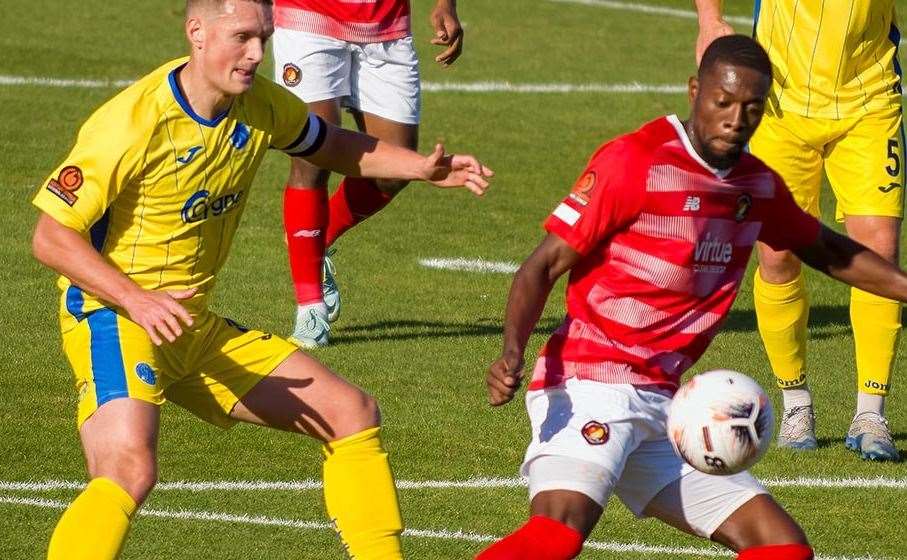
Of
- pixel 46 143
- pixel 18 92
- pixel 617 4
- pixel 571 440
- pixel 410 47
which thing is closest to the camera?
pixel 571 440

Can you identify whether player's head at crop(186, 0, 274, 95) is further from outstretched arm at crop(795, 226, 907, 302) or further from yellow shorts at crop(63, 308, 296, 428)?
outstretched arm at crop(795, 226, 907, 302)

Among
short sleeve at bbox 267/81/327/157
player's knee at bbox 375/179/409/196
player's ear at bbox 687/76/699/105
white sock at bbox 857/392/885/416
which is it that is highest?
player's ear at bbox 687/76/699/105

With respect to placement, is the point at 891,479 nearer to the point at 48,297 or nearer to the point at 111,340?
the point at 111,340

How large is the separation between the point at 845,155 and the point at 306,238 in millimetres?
2735

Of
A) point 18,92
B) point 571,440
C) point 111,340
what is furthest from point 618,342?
point 18,92

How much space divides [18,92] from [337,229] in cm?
568

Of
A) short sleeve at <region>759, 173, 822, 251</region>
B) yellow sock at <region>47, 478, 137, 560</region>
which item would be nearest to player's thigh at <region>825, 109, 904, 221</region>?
short sleeve at <region>759, 173, 822, 251</region>

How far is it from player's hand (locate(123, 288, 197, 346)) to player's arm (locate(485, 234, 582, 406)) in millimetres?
891

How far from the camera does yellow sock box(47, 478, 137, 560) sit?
5.58 m

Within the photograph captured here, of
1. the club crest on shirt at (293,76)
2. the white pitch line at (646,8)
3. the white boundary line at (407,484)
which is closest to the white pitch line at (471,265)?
the club crest on shirt at (293,76)

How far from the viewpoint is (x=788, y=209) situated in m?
6.11

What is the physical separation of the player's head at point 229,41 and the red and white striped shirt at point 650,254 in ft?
3.42

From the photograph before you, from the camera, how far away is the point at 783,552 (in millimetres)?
5664

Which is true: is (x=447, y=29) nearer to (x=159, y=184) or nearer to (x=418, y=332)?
(x=418, y=332)
